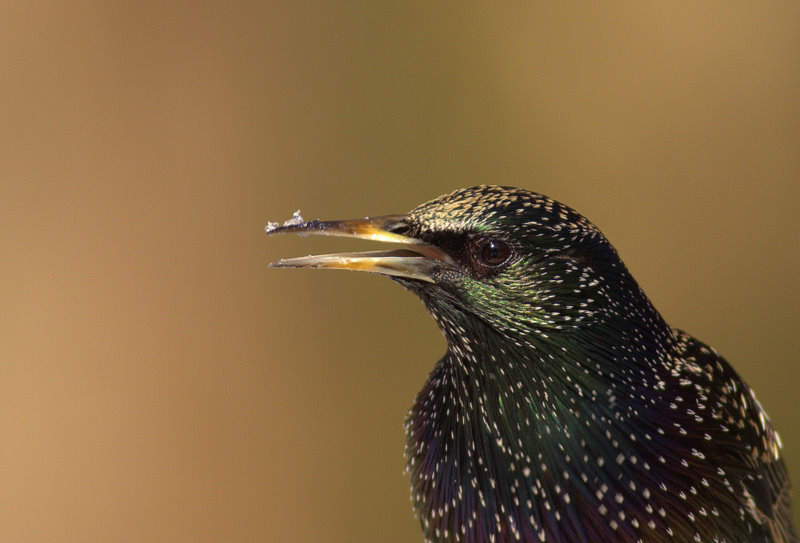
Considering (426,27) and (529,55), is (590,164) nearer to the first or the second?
(529,55)

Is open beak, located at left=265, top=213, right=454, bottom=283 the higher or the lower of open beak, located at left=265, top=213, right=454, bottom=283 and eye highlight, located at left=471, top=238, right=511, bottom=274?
the higher

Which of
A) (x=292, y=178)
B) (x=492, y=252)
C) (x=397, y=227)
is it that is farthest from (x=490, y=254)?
(x=292, y=178)

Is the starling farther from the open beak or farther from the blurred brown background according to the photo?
the blurred brown background

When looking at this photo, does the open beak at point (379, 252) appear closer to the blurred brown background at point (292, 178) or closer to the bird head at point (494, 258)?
the bird head at point (494, 258)

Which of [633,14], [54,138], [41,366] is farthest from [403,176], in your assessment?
[41,366]

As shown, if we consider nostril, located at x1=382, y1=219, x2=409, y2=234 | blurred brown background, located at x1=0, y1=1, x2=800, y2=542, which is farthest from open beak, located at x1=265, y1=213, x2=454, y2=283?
blurred brown background, located at x1=0, y1=1, x2=800, y2=542

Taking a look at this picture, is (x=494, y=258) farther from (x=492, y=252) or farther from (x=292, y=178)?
(x=292, y=178)
